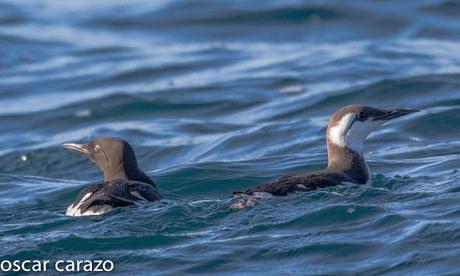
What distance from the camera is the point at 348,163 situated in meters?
10.9

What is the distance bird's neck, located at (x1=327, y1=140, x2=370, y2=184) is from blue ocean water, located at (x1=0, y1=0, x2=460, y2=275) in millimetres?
245

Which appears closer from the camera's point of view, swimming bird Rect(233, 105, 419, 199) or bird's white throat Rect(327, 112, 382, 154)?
swimming bird Rect(233, 105, 419, 199)

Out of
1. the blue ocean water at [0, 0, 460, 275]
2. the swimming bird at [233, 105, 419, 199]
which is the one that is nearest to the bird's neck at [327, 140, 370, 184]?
the swimming bird at [233, 105, 419, 199]

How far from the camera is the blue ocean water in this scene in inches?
359

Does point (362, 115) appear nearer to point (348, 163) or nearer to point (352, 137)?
point (352, 137)

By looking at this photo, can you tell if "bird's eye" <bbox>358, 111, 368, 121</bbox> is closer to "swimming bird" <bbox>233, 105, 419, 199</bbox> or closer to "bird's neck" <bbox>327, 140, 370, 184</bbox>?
"swimming bird" <bbox>233, 105, 419, 199</bbox>

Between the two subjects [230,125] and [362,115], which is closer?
[362,115]

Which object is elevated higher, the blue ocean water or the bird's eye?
the bird's eye

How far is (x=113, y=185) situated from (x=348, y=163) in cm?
222

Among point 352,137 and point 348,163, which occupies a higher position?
point 352,137

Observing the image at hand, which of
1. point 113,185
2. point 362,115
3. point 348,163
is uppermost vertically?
A: point 362,115

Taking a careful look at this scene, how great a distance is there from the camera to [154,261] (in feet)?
29.3

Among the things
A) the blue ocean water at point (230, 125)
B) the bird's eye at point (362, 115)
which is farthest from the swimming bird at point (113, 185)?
the bird's eye at point (362, 115)

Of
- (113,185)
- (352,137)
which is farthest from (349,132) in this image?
(113,185)
